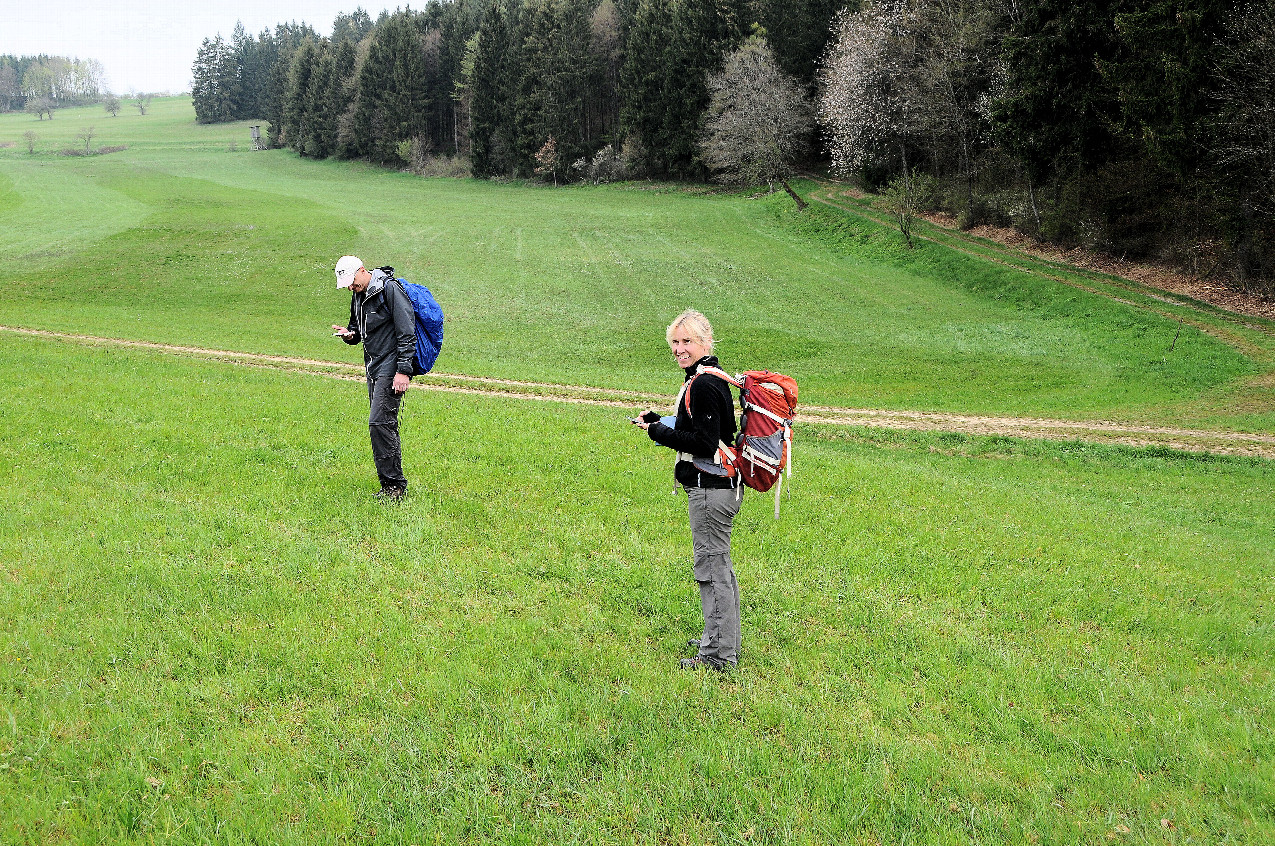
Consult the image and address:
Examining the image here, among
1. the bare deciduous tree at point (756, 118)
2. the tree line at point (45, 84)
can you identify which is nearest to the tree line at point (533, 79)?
the bare deciduous tree at point (756, 118)

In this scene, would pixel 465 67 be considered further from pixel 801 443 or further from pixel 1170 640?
pixel 1170 640

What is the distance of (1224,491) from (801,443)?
7973 millimetres

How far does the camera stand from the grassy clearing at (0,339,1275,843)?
182 inches

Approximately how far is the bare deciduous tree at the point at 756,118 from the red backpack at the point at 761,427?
53.1 meters

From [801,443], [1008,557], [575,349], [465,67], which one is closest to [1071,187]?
[575,349]

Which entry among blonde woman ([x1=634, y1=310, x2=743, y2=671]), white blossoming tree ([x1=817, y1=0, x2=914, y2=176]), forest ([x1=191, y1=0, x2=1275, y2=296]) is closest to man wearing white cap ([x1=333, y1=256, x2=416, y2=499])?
blonde woman ([x1=634, y1=310, x2=743, y2=671])

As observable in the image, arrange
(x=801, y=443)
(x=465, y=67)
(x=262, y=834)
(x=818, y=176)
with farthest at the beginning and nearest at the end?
1. (x=465, y=67)
2. (x=818, y=176)
3. (x=801, y=443)
4. (x=262, y=834)

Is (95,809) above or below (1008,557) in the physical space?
above

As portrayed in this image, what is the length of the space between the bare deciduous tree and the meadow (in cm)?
4157

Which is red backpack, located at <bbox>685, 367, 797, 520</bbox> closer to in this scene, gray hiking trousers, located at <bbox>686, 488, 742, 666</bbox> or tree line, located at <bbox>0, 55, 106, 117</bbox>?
gray hiking trousers, located at <bbox>686, 488, 742, 666</bbox>

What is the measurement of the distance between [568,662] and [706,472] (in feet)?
5.92

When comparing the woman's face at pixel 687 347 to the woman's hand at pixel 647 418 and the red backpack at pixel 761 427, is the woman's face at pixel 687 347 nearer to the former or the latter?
the red backpack at pixel 761 427

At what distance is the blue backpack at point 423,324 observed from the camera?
924 cm

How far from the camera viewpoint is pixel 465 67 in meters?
84.4
